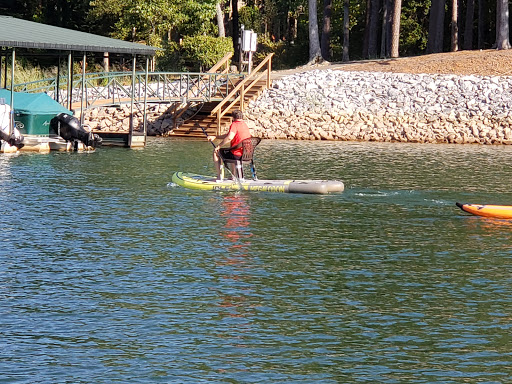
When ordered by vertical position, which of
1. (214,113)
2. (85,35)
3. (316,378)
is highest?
(85,35)

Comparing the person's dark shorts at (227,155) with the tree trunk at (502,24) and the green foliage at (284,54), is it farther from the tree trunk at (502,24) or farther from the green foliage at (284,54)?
the green foliage at (284,54)

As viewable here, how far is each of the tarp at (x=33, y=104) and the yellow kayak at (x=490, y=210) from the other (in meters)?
17.6

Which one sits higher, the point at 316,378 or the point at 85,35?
the point at 85,35

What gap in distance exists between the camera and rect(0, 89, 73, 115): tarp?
34.3 m

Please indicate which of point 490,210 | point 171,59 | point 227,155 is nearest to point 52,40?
point 227,155

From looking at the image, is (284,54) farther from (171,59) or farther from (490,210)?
(490,210)

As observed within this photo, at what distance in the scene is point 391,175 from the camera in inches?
1163

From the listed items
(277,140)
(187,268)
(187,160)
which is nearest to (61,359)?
(187,268)

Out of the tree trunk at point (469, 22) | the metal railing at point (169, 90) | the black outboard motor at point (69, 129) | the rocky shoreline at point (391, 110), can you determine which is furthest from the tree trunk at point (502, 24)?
the black outboard motor at point (69, 129)

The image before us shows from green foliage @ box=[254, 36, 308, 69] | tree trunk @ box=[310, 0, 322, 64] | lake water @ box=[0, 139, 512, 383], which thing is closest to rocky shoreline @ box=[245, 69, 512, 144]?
tree trunk @ box=[310, 0, 322, 64]

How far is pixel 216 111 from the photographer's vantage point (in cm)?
4203

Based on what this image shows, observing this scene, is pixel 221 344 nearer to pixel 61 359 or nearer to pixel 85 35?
pixel 61 359

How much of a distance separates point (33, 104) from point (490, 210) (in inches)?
723

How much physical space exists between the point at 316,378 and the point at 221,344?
5.04 ft
